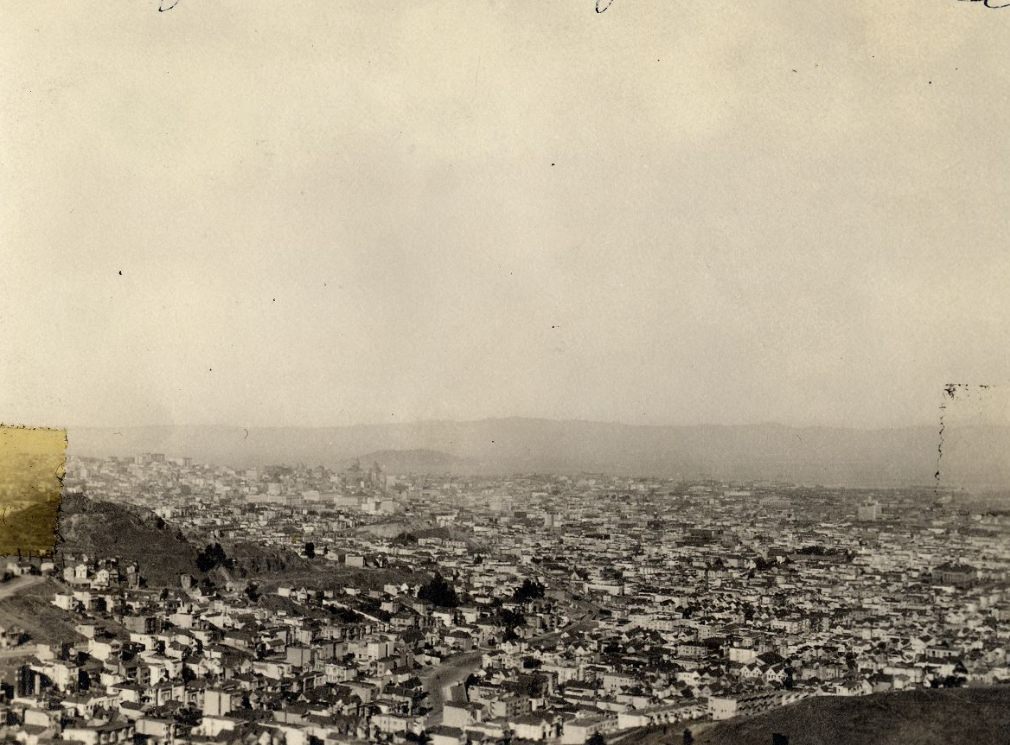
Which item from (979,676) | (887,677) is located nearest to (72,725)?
(887,677)

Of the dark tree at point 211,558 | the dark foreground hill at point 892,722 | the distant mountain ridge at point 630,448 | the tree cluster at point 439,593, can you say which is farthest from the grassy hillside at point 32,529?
the dark foreground hill at point 892,722

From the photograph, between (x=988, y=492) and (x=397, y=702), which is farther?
(x=397, y=702)

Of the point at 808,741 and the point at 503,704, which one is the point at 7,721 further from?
the point at 808,741

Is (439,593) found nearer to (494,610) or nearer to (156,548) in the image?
(494,610)

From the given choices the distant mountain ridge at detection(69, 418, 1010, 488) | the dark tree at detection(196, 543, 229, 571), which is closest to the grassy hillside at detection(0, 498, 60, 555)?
the distant mountain ridge at detection(69, 418, 1010, 488)

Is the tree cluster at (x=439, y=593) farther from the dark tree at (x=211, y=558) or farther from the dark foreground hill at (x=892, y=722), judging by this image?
the dark foreground hill at (x=892, y=722)

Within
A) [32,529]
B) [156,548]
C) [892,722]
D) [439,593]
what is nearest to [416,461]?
[439,593]

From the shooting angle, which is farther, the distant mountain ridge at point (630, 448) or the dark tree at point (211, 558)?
the dark tree at point (211, 558)
